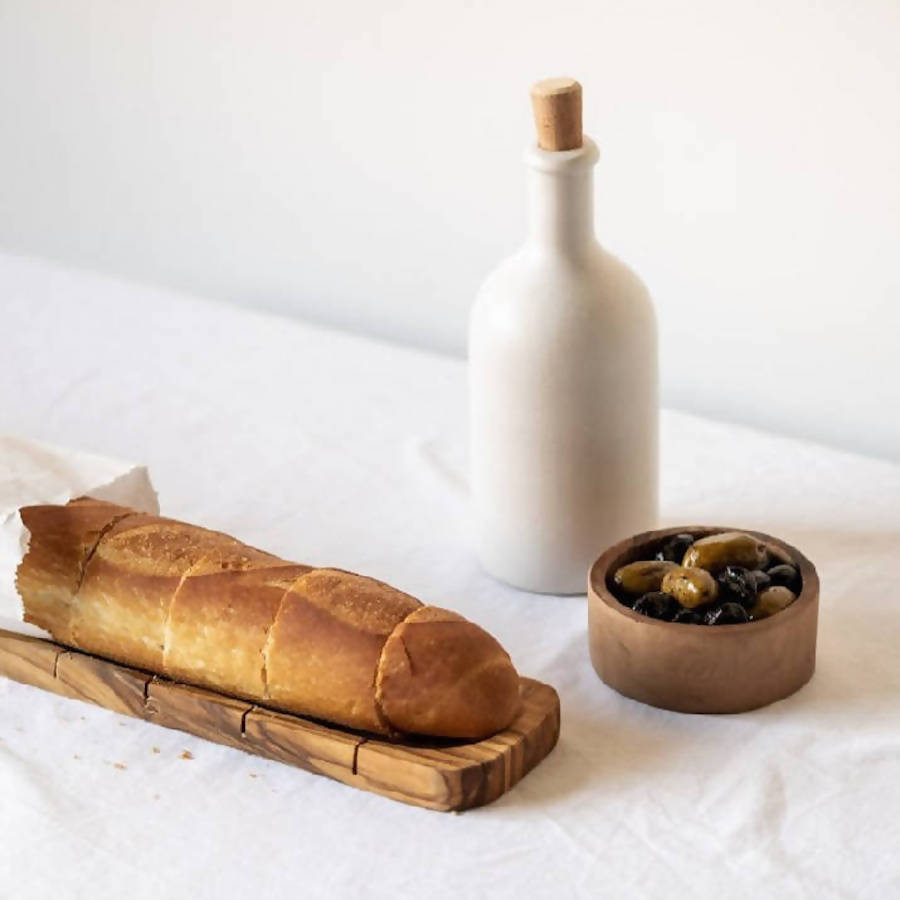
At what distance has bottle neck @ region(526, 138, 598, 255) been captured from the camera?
1058 mm

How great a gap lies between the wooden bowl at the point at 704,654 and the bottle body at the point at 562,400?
4.1 inches

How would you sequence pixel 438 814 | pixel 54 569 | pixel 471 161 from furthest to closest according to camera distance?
pixel 471 161, pixel 54 569, pixel 438 814

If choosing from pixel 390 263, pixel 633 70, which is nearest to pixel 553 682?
pixel 633 70

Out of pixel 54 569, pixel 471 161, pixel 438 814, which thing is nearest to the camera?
pixel 438 814

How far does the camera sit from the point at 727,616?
38.1 inches

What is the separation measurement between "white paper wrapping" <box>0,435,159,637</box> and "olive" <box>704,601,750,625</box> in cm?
40

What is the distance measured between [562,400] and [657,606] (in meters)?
0.17

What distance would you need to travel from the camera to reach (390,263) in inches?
65.1

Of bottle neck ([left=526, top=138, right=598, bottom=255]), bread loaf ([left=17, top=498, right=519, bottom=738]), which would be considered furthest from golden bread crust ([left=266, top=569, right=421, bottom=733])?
bottle neck ([left=526, top=138, right=598, bottom=255])

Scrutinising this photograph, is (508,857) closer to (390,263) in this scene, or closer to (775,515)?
(775,515)

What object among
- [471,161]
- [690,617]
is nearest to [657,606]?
[690,617]

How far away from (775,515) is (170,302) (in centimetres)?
68

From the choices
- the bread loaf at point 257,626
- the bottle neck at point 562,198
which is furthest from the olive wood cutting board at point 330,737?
the bottle neck at point 562,198

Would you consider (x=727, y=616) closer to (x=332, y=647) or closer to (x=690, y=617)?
(x=690, y=617)
